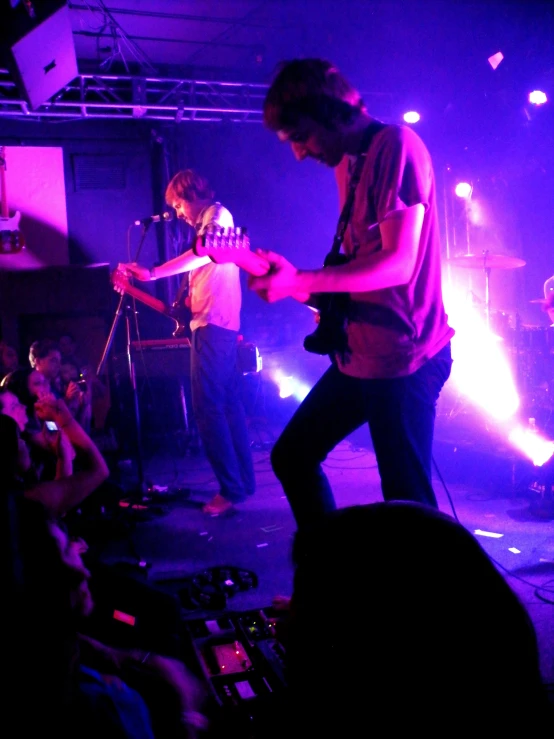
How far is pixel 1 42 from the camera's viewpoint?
14.9ft

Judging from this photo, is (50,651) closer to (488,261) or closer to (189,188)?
(189,188)

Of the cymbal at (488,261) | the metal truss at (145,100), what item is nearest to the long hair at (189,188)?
the metal truss at (145,100)

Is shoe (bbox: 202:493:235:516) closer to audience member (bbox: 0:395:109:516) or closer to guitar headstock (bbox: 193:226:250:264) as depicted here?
audience member (bbox: 0:395:109:516)

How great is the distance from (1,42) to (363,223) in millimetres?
3594

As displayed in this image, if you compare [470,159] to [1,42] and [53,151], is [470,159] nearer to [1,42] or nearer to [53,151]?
[53,151]

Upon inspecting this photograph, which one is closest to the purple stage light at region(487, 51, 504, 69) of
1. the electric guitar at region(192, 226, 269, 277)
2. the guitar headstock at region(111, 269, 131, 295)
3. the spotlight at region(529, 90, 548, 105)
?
the spotlight at region(529, 90, 548, 105)

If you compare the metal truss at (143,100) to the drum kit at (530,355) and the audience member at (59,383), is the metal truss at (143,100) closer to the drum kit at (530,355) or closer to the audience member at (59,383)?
the audience member at (59,383)

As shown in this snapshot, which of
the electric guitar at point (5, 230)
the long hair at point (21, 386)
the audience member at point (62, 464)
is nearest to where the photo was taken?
the audience member at point (62, 464)

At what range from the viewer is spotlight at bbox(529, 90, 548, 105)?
7395 mm

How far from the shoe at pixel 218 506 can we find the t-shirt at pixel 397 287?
9.91 feet

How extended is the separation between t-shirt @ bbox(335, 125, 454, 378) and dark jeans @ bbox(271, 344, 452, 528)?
56mm

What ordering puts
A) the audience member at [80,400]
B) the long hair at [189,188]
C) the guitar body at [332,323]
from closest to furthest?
the guitar body at [332,323] → the long hair at [189,188] → the audience member at [80,400]

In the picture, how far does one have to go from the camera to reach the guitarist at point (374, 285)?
2121mm

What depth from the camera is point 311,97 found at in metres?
2.21
